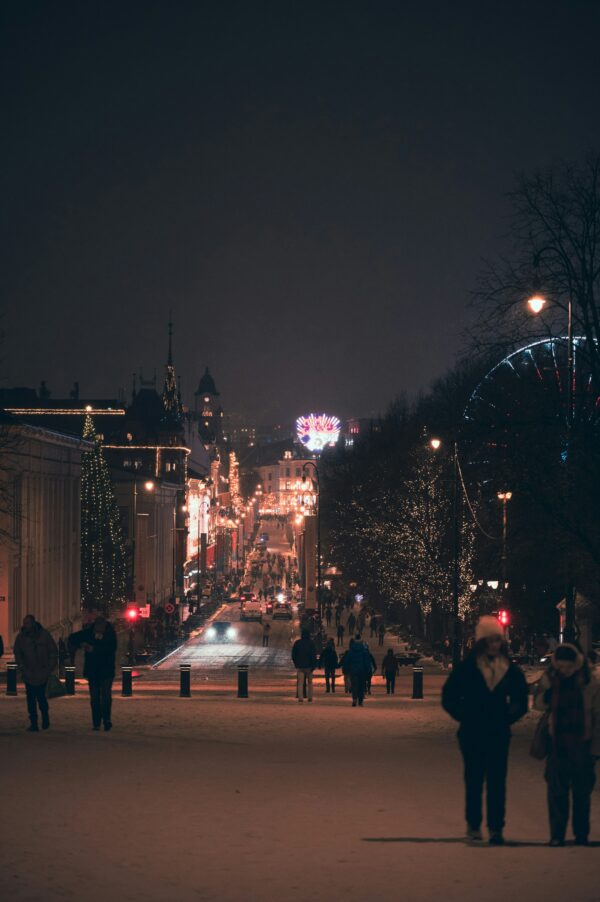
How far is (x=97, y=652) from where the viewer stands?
17.9 m

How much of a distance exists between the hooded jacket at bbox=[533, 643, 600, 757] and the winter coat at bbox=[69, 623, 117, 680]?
8.41m

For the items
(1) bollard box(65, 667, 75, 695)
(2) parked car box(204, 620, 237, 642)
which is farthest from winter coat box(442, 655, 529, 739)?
(2) parked car box(204, 620, 237, 642)

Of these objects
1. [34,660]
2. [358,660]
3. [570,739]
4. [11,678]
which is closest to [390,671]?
[358,660]

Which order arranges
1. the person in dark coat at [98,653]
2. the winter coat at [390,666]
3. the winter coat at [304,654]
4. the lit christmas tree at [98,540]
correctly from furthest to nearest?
1. the lit christmas tree at [98,540]
2. the winter coat at [390,666]
3. the winter coat at [304,654]
4. the person in dark coat at [98,653]

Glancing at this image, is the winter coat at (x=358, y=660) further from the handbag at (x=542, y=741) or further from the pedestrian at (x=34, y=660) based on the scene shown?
the handbag at (x=542, y=741)

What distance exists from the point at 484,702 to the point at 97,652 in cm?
879

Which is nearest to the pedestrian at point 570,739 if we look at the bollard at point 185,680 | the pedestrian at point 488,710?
the pedestrian at point 488,710

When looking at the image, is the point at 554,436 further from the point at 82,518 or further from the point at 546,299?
the point at 82,518

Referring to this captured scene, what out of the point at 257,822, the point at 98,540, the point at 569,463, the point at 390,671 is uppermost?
the point at 569,463

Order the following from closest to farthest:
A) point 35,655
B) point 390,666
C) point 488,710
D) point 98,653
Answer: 1. point 488,710
2. point 35,655
3. point 98,653
4. point 390,666

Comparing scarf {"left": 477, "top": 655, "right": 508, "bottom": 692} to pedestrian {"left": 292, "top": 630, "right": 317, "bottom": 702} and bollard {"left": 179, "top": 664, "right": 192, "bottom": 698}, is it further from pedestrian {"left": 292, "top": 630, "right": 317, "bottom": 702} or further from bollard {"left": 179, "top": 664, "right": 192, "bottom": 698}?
bollard {"left": 179, "top": 664, "right": 192, "bottom": 698}

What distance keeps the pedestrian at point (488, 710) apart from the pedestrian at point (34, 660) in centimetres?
853

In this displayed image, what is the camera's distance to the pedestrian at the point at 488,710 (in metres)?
10.0

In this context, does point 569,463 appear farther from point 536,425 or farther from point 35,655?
point 35,655
